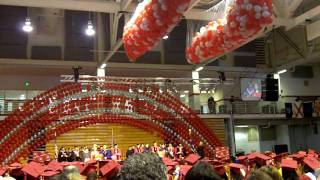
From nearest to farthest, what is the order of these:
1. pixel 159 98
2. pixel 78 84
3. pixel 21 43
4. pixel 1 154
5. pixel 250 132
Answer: pixel 1 154
pixel 78 84
pixel 159 98
pixel 21 43
pixel 250 132

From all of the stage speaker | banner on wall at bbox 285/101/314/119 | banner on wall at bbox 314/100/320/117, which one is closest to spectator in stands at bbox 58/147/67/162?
the stage speaker

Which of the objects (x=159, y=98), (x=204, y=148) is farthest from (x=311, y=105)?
(x=159, y=98)

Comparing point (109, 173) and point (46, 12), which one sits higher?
point (46, 12)

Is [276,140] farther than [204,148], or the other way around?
[276,140]

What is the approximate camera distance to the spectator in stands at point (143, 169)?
1590 mm

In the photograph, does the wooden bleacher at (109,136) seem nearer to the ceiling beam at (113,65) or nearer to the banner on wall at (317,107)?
the ceiling beam at (113,65)

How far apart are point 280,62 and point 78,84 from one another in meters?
10.5

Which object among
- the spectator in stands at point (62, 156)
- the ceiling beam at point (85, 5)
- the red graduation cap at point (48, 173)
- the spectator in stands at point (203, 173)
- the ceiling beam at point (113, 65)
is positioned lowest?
the spectator in stands at point (62, 156)

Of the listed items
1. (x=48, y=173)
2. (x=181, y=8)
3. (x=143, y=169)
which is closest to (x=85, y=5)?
(x=48, y=173)

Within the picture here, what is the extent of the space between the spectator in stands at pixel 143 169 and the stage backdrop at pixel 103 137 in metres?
18.8

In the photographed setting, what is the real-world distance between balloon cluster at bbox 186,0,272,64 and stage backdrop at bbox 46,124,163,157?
15.7 m

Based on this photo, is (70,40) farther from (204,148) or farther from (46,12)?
(204,148)

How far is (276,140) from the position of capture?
26094mm

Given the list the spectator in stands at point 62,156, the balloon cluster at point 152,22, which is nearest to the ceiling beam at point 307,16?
the spectator in stands at point 62,156
